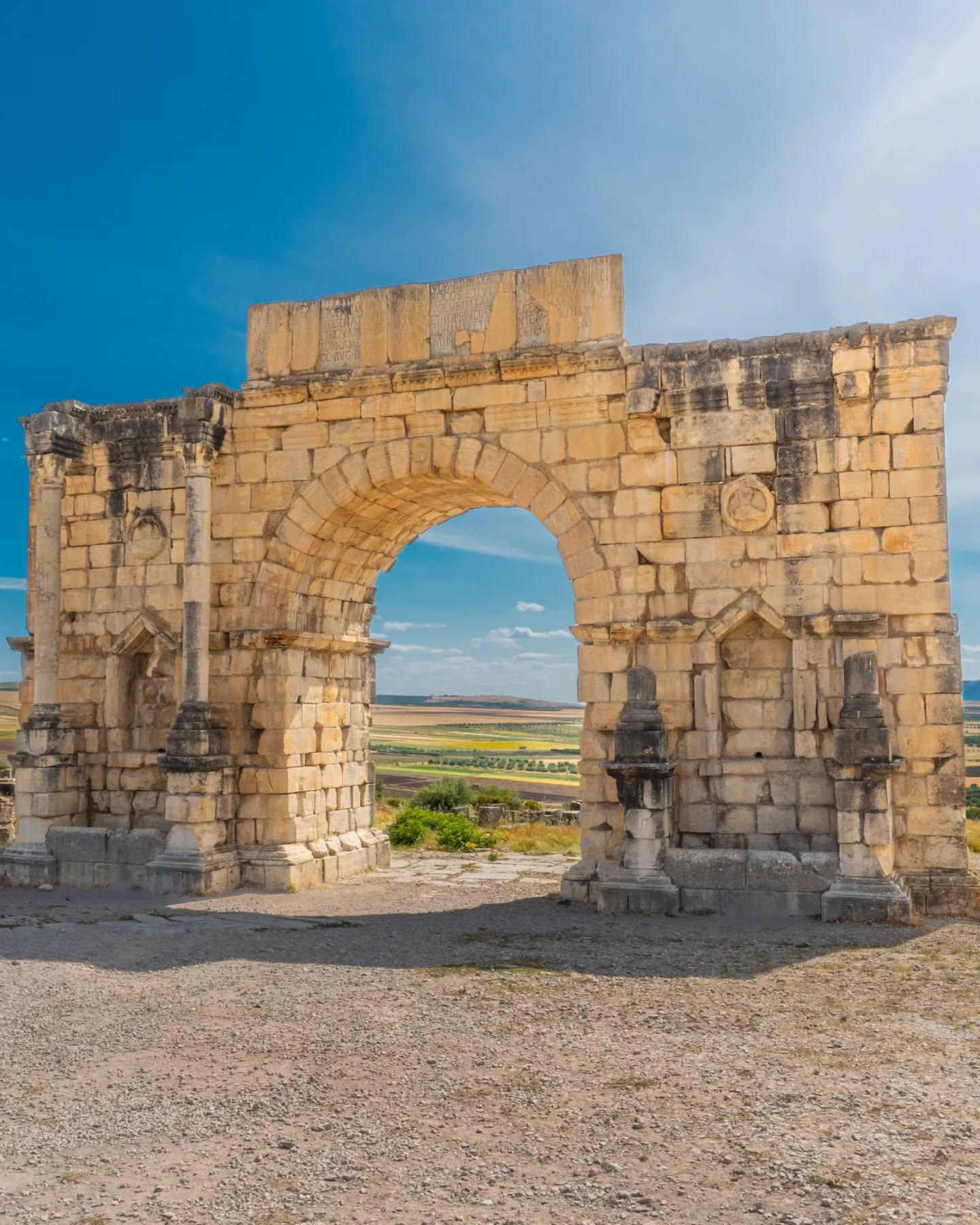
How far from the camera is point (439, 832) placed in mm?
15641

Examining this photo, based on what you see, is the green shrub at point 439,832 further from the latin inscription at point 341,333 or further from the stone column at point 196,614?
the latin inscription at point 341,333

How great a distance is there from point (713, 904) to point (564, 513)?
3810 millimetres

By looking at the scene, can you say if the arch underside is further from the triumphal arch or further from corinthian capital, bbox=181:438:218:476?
corinthian capital, bbox=181:438:218:476

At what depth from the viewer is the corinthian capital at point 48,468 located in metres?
11.7

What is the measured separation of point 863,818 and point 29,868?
27.0ft

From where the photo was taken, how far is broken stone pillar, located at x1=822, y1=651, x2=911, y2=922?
881 centimetres

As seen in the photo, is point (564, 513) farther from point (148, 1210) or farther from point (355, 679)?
point (148, 1210)

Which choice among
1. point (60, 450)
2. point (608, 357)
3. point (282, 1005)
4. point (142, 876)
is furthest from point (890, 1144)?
point (60, 450)

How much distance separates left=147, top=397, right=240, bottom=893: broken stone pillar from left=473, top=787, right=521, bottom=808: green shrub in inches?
380

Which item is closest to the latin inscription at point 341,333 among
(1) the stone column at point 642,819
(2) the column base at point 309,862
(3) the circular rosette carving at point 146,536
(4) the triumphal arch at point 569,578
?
(4) the triumphal arch at point 569,578

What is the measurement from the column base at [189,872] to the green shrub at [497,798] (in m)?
9.73

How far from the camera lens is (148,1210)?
3.72m

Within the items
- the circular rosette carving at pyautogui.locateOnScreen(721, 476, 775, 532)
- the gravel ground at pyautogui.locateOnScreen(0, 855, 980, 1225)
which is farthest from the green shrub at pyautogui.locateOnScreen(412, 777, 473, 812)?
the gravel ground at pyautogui.locateOnScreen(0, 855, 980, 1225)

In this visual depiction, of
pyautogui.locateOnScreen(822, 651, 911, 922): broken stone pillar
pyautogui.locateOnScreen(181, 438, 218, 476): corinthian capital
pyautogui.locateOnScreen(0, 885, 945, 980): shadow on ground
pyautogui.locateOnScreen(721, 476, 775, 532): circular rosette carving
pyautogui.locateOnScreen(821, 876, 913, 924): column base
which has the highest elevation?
pyautogui.locateOnScreen(181, 438, 218, 476): corinthian capital
